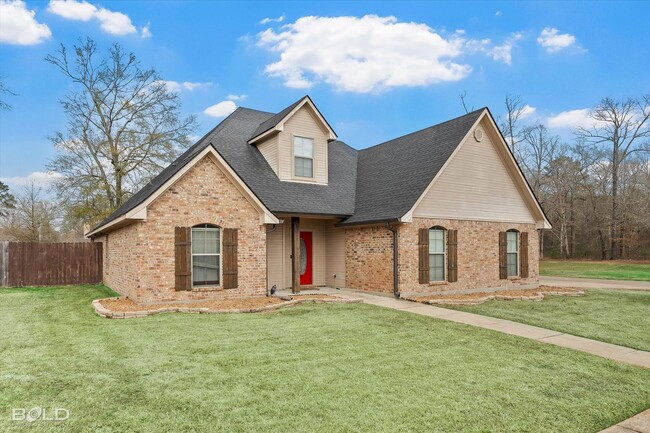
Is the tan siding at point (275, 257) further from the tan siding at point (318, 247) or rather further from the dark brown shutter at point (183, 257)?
the dark brown shutter at point (183, 257)

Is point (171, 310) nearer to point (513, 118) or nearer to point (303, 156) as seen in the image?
point (303, 156)

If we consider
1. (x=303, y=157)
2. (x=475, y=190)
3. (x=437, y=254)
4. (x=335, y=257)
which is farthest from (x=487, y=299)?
(x=303, y=157)

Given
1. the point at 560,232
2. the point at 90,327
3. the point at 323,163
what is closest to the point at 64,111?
the point at 323,163

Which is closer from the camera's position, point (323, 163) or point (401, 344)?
point (401, 344)

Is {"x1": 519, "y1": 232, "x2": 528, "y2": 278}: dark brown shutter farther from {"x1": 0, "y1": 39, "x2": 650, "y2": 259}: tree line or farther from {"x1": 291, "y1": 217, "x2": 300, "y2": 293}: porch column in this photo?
{"x1": 0, "y1": 39, "x2": 650, "y2": 259}: tree line

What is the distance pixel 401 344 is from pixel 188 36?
48.8 ft

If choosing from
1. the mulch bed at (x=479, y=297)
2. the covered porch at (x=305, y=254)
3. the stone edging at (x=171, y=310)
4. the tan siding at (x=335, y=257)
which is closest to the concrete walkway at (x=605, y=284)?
the mulch bed at (x=479, y=297)

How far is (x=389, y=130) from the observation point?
34.9m

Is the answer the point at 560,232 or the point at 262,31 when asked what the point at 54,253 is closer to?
the point at 262,31

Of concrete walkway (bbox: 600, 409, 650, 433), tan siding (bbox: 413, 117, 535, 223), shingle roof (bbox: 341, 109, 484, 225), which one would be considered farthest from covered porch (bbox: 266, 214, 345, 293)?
concrete walkway (bbox: 600, 409, 650, 433)

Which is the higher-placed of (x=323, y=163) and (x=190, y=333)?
(x=323, y=163)

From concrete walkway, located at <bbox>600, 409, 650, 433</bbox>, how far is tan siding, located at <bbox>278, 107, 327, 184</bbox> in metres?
12.6

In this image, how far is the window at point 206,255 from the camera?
38.1 feet

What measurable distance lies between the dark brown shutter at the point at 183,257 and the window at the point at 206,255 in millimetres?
268
